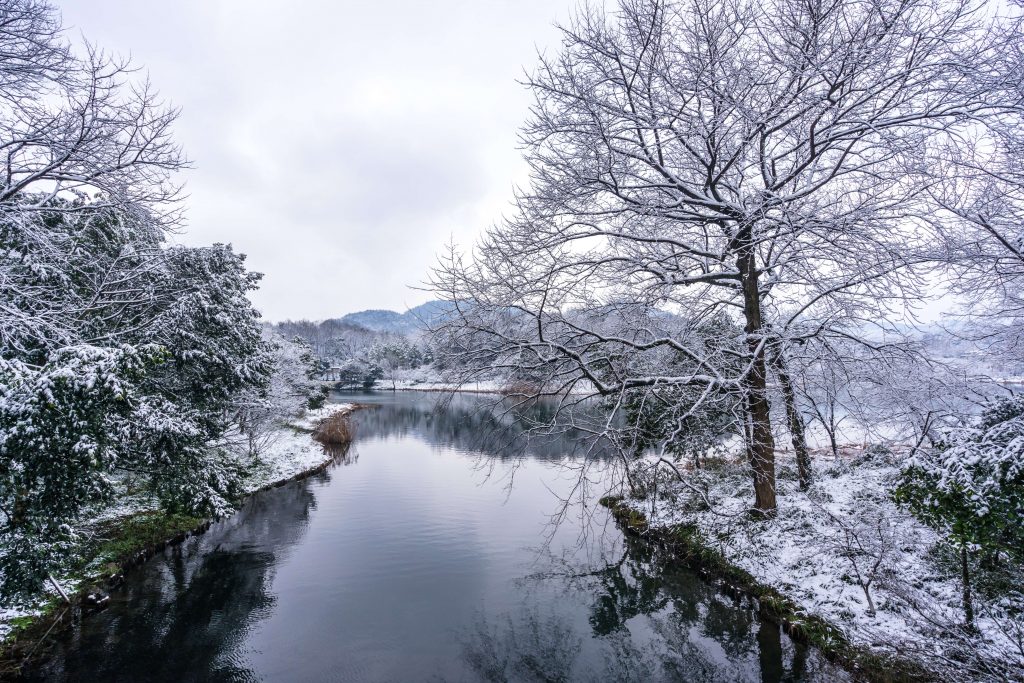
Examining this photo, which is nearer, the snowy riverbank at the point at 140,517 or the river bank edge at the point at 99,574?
the river bank edge at the point at 99,574

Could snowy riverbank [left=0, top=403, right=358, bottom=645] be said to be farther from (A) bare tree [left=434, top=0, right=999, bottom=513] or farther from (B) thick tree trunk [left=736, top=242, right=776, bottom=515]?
(B) thick tree trunk [left=736, top=242, right=776, bottom=515]

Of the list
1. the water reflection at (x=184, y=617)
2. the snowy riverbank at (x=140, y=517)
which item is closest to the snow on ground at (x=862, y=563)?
the water reflection at (x=184, y=617)

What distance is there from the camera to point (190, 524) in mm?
13875

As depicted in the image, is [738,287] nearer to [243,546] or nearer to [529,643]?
[529,643]

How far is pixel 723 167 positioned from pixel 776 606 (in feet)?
25.0

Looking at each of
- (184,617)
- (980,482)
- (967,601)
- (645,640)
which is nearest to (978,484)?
(980,482)

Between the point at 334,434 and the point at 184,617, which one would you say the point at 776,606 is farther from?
the point at 334,434

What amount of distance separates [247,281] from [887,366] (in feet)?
58.0

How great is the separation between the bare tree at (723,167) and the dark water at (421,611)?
2067 millimetres

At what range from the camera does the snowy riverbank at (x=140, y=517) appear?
324 inches

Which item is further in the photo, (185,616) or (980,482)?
(185,616)

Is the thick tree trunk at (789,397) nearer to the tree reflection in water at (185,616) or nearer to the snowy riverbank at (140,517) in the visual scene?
the tree reflection in water at (185,616)

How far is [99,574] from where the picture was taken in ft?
32.8

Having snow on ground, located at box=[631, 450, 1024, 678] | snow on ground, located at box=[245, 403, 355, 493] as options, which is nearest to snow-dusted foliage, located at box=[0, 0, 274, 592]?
snow on ground, located at box=[631, 450, 1024, 678]
